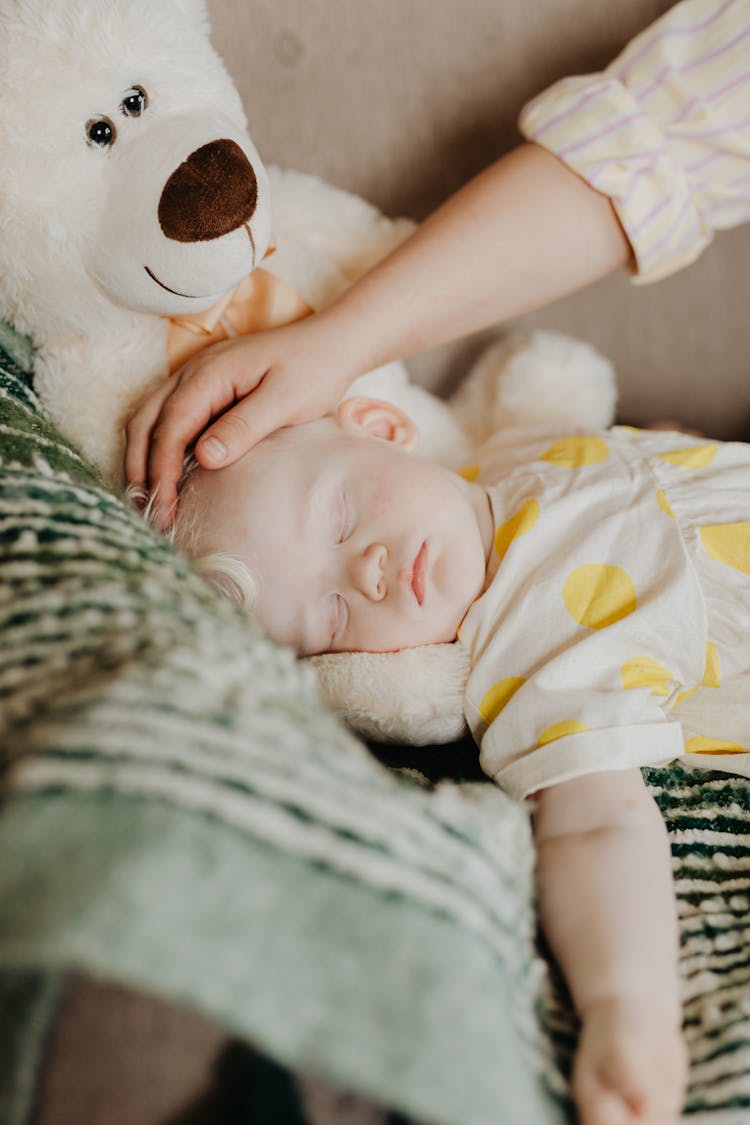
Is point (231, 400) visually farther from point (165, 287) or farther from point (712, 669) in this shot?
point (712, 669)

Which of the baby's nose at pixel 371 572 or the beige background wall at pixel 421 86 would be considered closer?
the baby's nose at pixel 371 572

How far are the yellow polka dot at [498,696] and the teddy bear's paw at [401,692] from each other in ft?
0.07

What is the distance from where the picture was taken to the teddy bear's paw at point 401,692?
2.21 ft

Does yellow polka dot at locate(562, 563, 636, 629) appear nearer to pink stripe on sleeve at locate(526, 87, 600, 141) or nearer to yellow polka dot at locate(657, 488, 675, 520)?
yellow polka dot at locate(657, 488, 675, 520)

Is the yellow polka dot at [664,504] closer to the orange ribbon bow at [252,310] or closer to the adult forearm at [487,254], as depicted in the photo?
the adult forearm at [487,254]

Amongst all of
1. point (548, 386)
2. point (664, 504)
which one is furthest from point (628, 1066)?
point (548, 386)

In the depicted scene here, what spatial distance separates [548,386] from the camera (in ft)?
3.05

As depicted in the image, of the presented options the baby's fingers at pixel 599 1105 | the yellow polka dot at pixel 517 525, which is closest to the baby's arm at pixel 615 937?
the baby's fingers at pixel 599 1105

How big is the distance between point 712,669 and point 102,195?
0.59 metres

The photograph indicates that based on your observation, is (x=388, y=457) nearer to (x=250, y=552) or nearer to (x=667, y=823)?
(x=250, y=552)

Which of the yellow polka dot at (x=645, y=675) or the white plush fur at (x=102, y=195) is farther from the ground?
the white plush fur at (x=102, y=195)

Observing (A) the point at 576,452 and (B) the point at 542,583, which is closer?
(B) the point at 542,583

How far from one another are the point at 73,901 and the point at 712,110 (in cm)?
82

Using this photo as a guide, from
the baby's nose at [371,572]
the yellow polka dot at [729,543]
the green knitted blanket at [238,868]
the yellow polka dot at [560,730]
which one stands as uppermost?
the green knitted blanket at [238,868]
